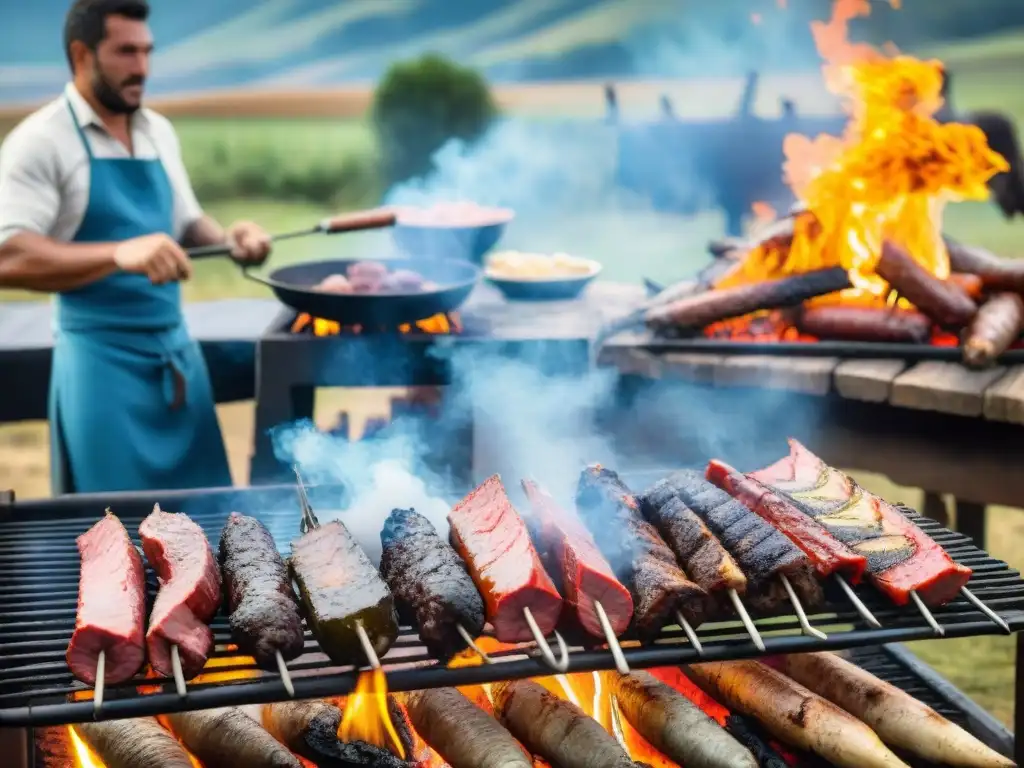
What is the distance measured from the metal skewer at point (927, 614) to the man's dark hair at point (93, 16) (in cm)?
403

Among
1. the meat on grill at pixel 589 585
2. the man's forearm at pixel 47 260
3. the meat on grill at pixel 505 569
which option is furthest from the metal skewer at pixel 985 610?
the man's forearm at pixel 47 260

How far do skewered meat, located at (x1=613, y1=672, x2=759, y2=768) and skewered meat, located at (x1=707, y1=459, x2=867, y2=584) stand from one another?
0.56 meters

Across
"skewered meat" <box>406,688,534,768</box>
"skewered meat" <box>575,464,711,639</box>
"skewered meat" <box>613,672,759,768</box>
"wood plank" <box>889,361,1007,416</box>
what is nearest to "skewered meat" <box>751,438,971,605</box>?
"skewered meat" <box>575,464,711,639</box>

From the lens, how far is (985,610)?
2500 millimetres

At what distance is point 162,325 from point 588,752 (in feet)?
10.7

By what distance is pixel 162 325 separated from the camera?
5.00 meters

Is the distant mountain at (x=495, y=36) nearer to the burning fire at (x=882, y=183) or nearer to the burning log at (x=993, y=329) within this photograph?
the burning fire at (x=882, y=183)

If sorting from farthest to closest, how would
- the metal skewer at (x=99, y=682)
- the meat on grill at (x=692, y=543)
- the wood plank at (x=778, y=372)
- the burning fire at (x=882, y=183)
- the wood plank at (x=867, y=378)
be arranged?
1. the burning fire at (x=882, y=183)
2. the wood plank at (x=778, y=372)
3. the wood plank at (x=867, y=378)
4. the meat on grill at (x=692, y=543)
5. the metal skewer at (x=99, y=682)

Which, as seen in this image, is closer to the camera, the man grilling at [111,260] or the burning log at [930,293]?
the man grilling at [111,260]

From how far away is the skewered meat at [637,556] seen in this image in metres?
2.45

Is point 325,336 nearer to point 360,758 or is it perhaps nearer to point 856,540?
point 360,758

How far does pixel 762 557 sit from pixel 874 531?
18.0 inches

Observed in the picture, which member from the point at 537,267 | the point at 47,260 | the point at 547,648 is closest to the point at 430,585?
the point at 547,648

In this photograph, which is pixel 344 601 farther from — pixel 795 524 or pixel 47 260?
pixel 47 260
